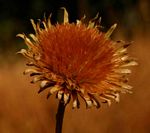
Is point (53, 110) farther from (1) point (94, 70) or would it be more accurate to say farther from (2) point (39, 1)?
(2) point (39, 1)

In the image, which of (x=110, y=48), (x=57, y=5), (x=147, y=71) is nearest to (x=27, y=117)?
(x=147, y=71)

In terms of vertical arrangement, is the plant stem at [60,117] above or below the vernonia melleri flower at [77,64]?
below

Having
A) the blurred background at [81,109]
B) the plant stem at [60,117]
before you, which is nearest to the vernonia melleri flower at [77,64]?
the plant stem at [60,117]

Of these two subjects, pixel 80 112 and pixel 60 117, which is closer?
pixel 60 117

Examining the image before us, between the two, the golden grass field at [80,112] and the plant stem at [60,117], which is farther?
the golden grass field at [80,112]

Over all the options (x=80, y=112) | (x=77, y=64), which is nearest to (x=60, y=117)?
(x=77, y=64)

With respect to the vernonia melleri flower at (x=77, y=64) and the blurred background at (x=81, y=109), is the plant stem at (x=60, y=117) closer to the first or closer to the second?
the vernonia melleri flower at (x=77, y=64)

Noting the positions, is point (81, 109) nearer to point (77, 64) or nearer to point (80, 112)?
point (80, 112)
